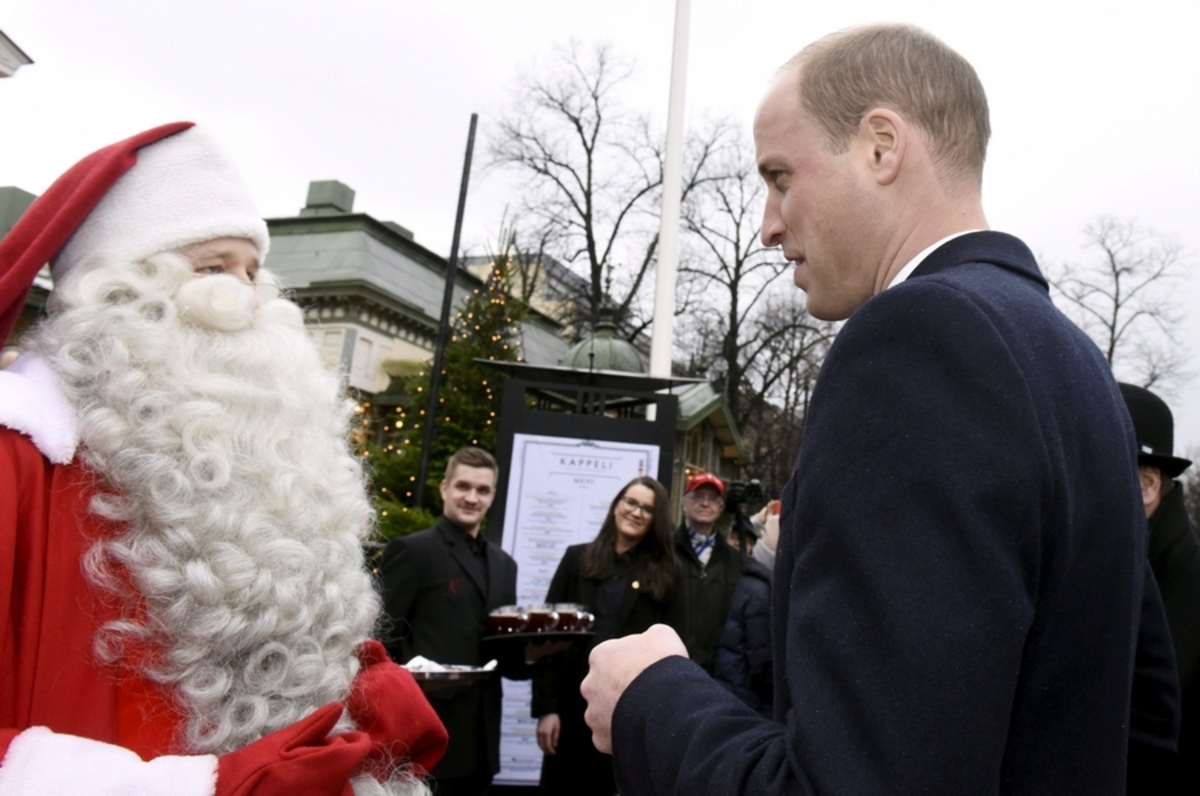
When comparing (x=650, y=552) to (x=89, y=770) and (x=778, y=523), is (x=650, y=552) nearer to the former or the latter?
(x=778, y=523)

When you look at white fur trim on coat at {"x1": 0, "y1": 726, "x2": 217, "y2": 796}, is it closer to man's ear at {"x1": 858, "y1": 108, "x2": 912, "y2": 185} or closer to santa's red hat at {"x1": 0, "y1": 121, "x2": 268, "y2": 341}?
santa's red hat at {"x1": 0, "y1": 121, "x2": 268, "y2": 341}

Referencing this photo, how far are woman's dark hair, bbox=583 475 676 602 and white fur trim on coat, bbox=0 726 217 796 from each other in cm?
392

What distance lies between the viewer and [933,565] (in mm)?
833

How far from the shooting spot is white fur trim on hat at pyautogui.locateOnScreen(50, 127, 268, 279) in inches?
66.1

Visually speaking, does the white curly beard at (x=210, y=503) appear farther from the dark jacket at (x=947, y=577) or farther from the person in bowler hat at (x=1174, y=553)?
the person in bowler hat at (x=1174, y=553)

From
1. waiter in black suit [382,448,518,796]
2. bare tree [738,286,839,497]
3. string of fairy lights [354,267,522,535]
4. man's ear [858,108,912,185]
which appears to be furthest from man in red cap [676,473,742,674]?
bare tree [738,286,839,497]

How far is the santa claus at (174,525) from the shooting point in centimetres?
131

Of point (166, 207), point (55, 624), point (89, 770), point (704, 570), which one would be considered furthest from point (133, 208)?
point (704, 570)

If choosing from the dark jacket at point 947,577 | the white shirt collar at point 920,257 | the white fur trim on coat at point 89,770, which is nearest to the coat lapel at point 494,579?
the white fur trim on coat at point 89,770

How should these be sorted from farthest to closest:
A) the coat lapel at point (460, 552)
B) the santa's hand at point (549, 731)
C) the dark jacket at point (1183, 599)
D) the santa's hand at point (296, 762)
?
the santa's hand at point (549, 731)
the coat lapel at point (460, 552)
the dark jacket at point (1183, 599)
the santa's hand at point (296, 762)

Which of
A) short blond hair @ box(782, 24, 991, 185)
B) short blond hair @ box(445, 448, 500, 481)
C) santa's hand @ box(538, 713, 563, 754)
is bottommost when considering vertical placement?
santa's hand @ box(538, 713, 563, 754)

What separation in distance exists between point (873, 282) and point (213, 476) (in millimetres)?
1150

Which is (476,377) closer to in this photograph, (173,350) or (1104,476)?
(173,350)

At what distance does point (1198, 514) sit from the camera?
3325 centimetres
